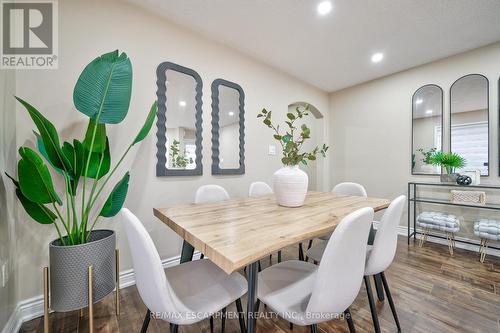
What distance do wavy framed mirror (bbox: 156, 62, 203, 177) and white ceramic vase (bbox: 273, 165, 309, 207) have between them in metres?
1.14

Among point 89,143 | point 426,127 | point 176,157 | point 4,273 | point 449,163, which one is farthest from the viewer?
point 426,127

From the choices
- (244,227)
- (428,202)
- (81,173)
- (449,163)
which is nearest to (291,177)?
(244,227)

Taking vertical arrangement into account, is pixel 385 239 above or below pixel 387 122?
below

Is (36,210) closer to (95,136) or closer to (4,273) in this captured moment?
(4,273)

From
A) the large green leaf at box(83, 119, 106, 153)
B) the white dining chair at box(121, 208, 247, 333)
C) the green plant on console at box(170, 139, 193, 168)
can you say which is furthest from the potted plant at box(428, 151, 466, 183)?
the large green leaf at box(83, 119, 106, 153)

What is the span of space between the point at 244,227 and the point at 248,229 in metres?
0.04

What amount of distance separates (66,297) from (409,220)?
3.76 meters

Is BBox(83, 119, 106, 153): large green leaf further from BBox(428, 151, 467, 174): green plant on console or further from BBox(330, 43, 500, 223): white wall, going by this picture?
BBox(428, 151, 467, 174): green plant on console

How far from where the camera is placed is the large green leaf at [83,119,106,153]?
1305 millimetres

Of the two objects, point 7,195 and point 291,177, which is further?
point 291,177

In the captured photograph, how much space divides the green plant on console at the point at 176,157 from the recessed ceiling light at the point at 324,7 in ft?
6.17

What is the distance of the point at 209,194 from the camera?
1.88 meters

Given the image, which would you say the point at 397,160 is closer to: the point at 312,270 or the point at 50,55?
the point at 312,270

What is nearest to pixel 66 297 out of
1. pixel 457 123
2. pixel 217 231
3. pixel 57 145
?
pixel 57 145
